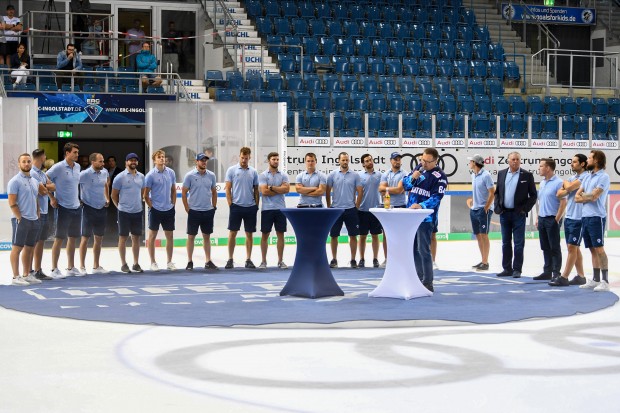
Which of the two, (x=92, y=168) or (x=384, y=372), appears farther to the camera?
(x=92, y=168)

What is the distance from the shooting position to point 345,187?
15781 mm

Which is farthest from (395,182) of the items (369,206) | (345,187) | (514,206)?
(514,206)

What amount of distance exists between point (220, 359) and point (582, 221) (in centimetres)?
644

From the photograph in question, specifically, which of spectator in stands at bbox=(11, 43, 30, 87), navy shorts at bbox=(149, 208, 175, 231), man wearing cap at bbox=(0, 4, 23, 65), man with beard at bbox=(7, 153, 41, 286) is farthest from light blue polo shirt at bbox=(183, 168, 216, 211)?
man wearing cap at bbox=(0, 4, 23, 65)

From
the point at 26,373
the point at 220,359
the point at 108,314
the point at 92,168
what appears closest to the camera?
the point at 26,373

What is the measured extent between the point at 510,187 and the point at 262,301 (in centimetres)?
Result: 493

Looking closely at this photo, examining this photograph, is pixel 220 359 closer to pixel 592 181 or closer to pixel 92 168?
pixel 592 181

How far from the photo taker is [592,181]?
12539 mm

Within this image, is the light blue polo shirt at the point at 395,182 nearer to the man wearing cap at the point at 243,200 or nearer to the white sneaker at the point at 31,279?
the man wearing cap at the point at 243,200

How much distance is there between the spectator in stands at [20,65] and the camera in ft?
71.9

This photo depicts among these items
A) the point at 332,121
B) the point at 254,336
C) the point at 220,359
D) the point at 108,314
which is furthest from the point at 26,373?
the point at 332,121

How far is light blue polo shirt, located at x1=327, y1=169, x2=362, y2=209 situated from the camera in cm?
1578

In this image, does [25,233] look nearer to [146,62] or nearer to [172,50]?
[146,62]

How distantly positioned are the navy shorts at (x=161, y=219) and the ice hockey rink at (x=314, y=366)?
4.86m
